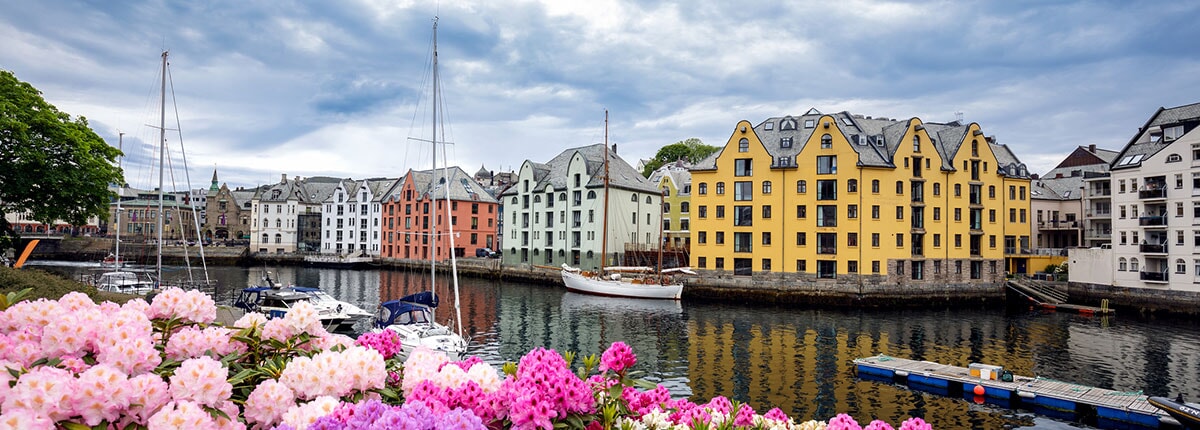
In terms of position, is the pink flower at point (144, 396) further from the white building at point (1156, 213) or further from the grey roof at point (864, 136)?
the white building at point (1156, 213)

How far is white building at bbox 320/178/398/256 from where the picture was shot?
361 feet

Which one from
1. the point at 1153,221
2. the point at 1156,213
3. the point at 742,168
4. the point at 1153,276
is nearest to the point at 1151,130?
the point at 1156,213

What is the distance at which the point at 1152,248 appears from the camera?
50844mm

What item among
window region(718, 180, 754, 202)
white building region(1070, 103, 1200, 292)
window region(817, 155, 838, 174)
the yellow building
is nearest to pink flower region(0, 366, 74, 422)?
the yellow building

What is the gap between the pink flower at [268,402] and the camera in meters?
4.29

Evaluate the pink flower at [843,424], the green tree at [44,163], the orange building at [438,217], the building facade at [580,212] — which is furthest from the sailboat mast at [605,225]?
the pink flower at [843,424]

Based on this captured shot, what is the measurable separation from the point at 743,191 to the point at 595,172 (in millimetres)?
22251

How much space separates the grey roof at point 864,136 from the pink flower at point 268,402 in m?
57.4

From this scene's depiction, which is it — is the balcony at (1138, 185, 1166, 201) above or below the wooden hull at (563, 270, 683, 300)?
above

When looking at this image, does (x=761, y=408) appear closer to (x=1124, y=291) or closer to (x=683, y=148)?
(x=1124, y=291)

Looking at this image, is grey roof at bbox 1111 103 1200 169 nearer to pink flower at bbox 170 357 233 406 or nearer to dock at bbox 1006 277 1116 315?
dock at bbox 1006 277 1116 315

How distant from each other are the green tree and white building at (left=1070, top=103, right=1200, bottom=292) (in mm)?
74451

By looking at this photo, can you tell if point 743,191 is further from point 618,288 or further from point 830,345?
point 830,345

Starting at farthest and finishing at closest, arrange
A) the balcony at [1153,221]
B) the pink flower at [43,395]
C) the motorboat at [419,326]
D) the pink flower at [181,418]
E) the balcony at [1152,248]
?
the balcony at [1153,221]
the balcony at [1152,248]
the motorboat at [419,326]
the pink flower at [181,418]
the pink flower at [43,395]
